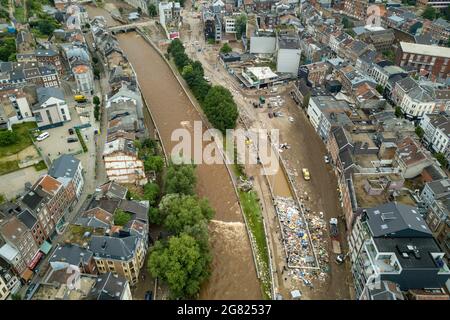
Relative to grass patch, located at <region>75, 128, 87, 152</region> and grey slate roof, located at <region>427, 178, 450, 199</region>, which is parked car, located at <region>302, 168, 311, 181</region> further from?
grass patch, located at <region>75, 128, 87, 152</region>

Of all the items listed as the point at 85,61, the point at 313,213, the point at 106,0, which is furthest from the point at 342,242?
the point at 106,0

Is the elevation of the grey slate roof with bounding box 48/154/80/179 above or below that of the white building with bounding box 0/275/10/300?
above

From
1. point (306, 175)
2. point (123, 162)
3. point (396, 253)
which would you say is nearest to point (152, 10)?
point (123, 162)

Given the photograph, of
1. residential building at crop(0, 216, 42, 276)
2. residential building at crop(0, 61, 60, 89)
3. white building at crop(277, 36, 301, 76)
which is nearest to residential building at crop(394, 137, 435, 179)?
white building at crop(277, 36, 301, 76)

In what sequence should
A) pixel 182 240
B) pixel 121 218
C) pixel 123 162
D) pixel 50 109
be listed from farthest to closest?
pixel 50 109
pixel 123 162
pixel 121 218
pixel 182 240

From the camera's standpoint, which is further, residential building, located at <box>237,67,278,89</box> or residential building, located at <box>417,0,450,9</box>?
residential building, located at <box>417,0,450,9</box>

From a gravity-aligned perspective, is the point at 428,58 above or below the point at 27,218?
above

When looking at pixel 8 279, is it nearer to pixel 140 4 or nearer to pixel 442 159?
pixel 442 159

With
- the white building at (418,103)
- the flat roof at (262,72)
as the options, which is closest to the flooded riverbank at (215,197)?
the flat roof at (262,72)
